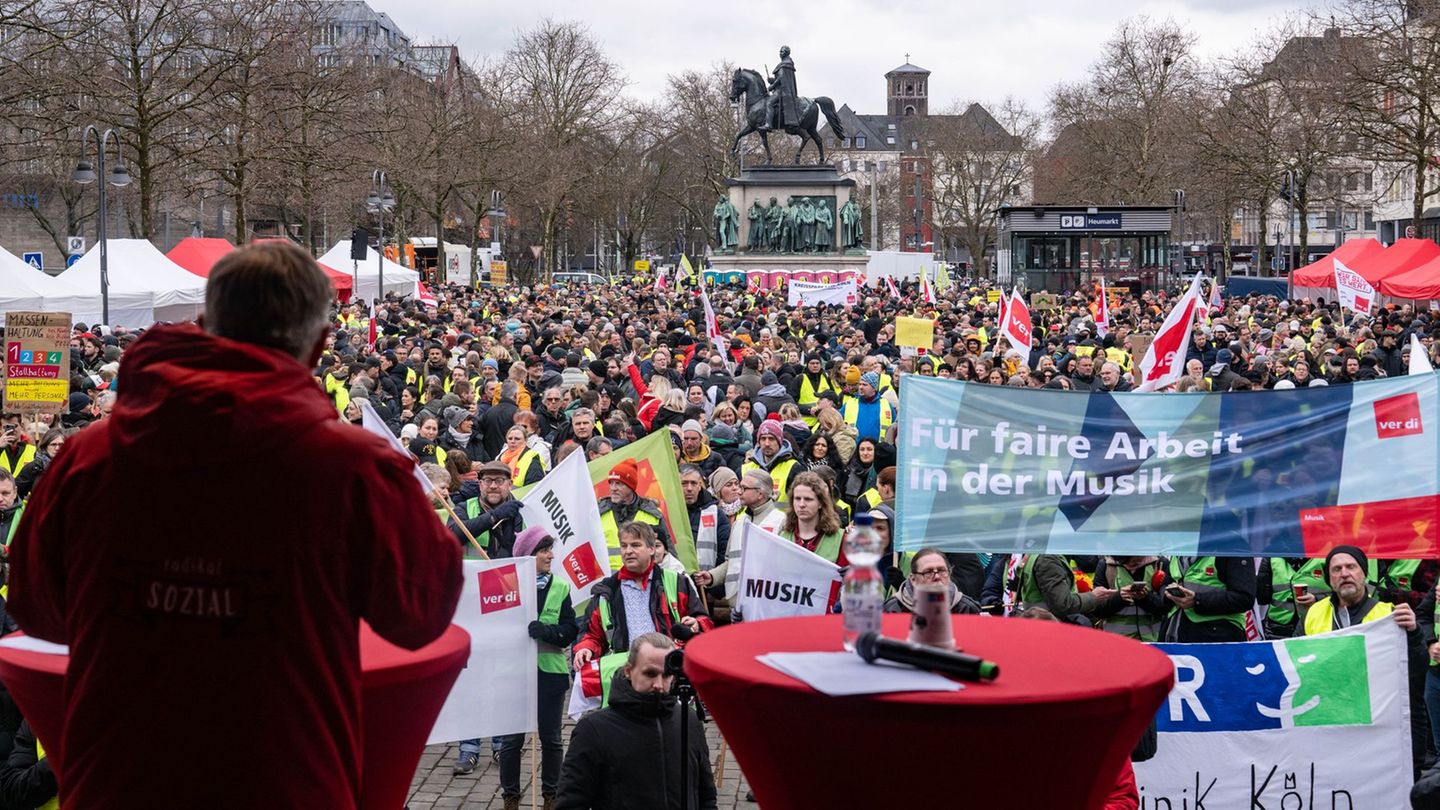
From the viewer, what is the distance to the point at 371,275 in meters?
40.3

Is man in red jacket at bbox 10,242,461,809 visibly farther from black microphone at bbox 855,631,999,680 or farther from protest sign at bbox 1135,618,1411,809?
protest sign at bbox 1135,618,1411,809

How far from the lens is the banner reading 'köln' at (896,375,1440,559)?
7234mm

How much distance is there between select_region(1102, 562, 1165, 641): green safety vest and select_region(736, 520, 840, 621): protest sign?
4.53ft

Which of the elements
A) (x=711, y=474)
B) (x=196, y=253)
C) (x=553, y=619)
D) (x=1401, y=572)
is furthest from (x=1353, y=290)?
(x=196, y=253)

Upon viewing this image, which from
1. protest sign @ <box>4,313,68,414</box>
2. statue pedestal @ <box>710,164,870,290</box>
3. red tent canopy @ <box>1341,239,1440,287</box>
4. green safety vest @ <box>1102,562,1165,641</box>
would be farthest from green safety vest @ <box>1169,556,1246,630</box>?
statue pedestal @ <box>710,164,870,290</box>

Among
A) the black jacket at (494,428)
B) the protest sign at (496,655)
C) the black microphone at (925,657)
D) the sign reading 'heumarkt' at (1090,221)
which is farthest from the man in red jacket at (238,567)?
the sign reading 'heumarkt' at (1090,221)

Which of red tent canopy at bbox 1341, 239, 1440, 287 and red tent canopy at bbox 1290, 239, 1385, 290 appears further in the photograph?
red tent canopy at bbox 1290, 239, 1385, 290

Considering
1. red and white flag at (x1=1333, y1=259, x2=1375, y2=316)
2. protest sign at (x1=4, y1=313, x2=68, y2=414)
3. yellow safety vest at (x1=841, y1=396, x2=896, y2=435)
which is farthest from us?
red and white flag at (x1=1333, y1=259, x2=1375, y2=316)

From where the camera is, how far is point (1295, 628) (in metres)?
7.91

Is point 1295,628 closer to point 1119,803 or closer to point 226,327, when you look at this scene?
point 1119,803

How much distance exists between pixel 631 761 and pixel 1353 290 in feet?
72.7

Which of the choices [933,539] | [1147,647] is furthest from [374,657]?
[933,539]

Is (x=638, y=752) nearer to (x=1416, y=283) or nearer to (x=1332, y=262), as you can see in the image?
(x=1416, y=283)

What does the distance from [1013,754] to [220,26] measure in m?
32.9
